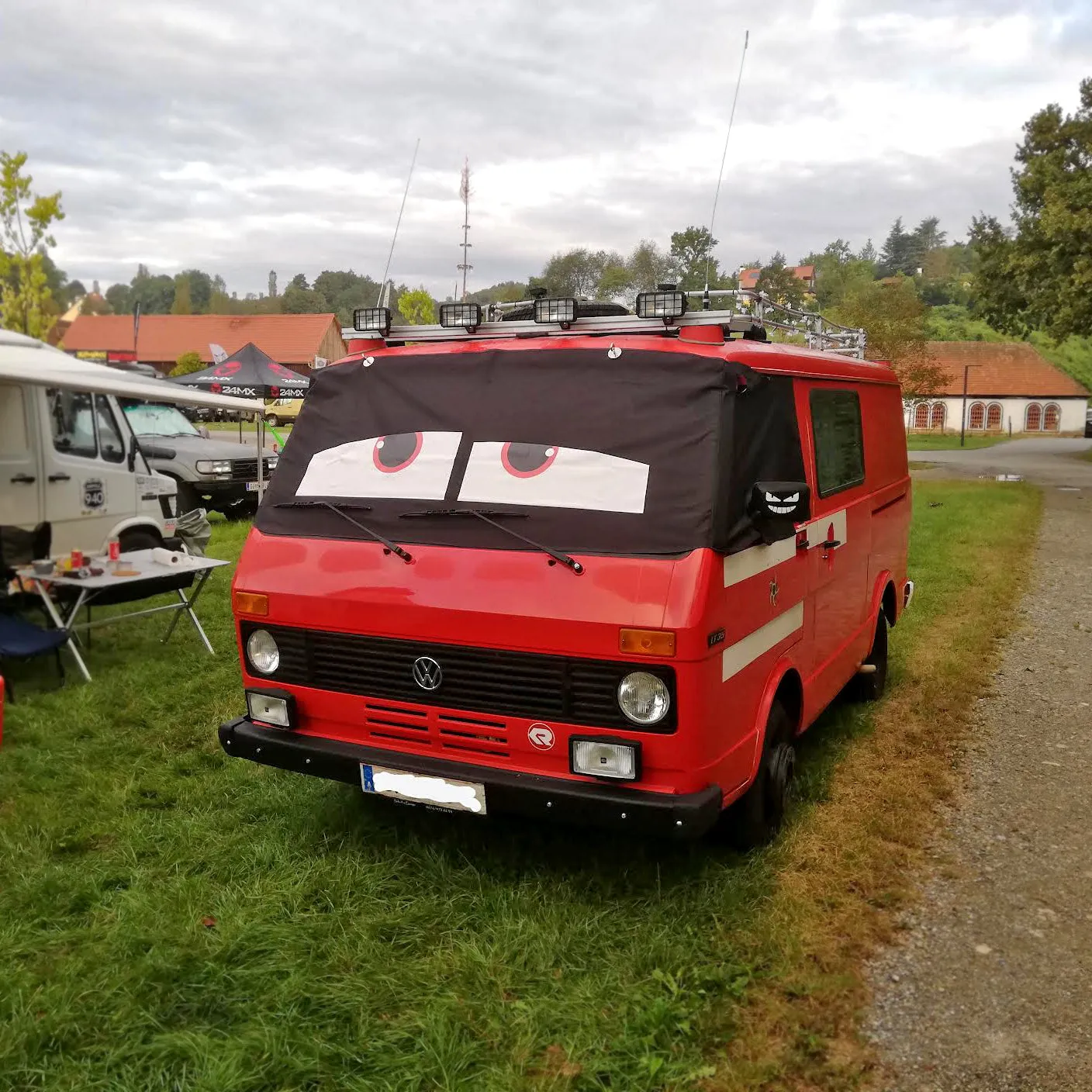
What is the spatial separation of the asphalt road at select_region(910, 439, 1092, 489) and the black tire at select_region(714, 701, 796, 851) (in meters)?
21.1

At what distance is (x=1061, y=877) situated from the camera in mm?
4176

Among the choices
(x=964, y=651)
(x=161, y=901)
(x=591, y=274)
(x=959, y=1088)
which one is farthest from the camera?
(x=591, y=274)

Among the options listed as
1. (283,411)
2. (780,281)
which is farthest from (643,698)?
(780,281)

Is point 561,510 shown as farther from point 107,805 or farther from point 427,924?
point 107,805

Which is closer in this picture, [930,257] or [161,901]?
[161,901]

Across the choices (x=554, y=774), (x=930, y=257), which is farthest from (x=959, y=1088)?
(x=930, y=257)

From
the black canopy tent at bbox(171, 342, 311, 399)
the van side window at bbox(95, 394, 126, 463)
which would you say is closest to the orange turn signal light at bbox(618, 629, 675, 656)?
the van side window at bbox(95, 394, 126, 463)

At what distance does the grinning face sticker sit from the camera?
12.1 feet

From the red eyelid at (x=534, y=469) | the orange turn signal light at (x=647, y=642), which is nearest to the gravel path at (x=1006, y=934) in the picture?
the orange turn signal light at (x=647, y=642)

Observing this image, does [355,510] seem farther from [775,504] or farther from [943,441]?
[943,441]

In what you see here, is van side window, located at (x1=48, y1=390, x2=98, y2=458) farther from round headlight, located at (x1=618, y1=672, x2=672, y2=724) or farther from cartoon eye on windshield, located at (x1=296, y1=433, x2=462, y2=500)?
round headlight, located at (x1=618, y1=672, x2=672, y2=724)

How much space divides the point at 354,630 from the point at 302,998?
131 cm

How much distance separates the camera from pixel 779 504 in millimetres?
3697

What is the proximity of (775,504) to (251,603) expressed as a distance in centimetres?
216
